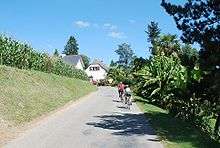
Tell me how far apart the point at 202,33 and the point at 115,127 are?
605 cm

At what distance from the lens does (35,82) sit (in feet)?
120

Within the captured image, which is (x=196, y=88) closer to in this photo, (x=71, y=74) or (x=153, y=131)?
(x=153, y=131)

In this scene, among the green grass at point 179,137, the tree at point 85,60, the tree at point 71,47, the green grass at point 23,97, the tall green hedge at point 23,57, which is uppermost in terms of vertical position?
the tree at point 71,47

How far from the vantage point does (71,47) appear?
575 ft

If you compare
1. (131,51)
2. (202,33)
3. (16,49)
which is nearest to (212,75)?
(202,33)

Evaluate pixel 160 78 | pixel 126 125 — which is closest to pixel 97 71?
pixel 160 78

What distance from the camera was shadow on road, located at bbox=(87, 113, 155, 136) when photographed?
20.5m

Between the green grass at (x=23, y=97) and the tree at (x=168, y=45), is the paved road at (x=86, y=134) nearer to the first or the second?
the green grass at (x=23, y=97)

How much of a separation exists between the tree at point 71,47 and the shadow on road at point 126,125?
483 feet

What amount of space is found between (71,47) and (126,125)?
502 ft

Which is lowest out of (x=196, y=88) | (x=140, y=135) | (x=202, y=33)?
(x=140, y=135)

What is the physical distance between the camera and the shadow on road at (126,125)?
67.3 ft

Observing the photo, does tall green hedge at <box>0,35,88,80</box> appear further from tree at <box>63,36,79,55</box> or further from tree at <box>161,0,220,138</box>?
tree at <box>63,36,79,55</box>

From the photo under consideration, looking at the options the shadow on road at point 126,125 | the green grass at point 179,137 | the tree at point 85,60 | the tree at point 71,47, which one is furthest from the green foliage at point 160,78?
the tree at point 71,47
